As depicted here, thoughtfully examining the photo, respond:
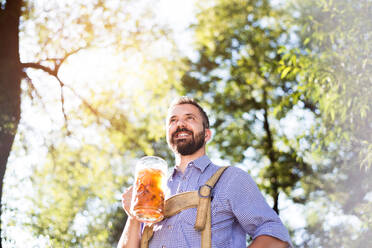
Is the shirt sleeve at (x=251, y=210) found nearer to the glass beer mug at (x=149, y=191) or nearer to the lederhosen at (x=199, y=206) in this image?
the lederhosen at (x=199, y=206)

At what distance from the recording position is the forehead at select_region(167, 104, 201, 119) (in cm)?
282

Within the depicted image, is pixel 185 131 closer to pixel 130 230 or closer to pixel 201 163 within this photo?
pixel 201 163

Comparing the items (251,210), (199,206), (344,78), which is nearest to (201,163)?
(199,206)

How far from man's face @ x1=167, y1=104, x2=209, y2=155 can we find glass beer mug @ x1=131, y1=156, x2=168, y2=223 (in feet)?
0.96

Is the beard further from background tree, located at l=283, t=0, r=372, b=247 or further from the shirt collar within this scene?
background tree, located at l=283, t=0, r=372, b=247

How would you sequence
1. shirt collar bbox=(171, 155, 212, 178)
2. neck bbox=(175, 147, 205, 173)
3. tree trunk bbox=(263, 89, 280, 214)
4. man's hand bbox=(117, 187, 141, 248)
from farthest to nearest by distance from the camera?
tree trunk bbox=(263, 89, 280, 214) → neck bbox=(175, 147, 205, 173) → shirt collar bbox=(171, 155, 212, 178) → man's hand bbox=(117, 187, 141, 248)

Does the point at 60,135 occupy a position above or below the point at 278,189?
above

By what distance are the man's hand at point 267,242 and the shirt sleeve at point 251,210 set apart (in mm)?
21

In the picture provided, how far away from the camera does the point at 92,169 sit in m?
10.5

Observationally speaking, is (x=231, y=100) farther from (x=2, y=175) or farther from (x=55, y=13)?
(x=2, y=175)

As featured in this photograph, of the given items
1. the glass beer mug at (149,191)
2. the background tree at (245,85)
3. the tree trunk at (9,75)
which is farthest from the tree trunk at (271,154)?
the glass beer mug at (149,191)

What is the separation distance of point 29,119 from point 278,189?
6930 millimetres

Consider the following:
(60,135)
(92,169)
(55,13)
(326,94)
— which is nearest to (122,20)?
(55,13)

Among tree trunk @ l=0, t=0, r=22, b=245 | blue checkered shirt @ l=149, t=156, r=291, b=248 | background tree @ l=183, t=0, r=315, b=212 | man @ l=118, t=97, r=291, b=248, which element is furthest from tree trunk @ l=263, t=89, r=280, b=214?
blue checkered shirt @ l=149, t=156, r=291, b=248
